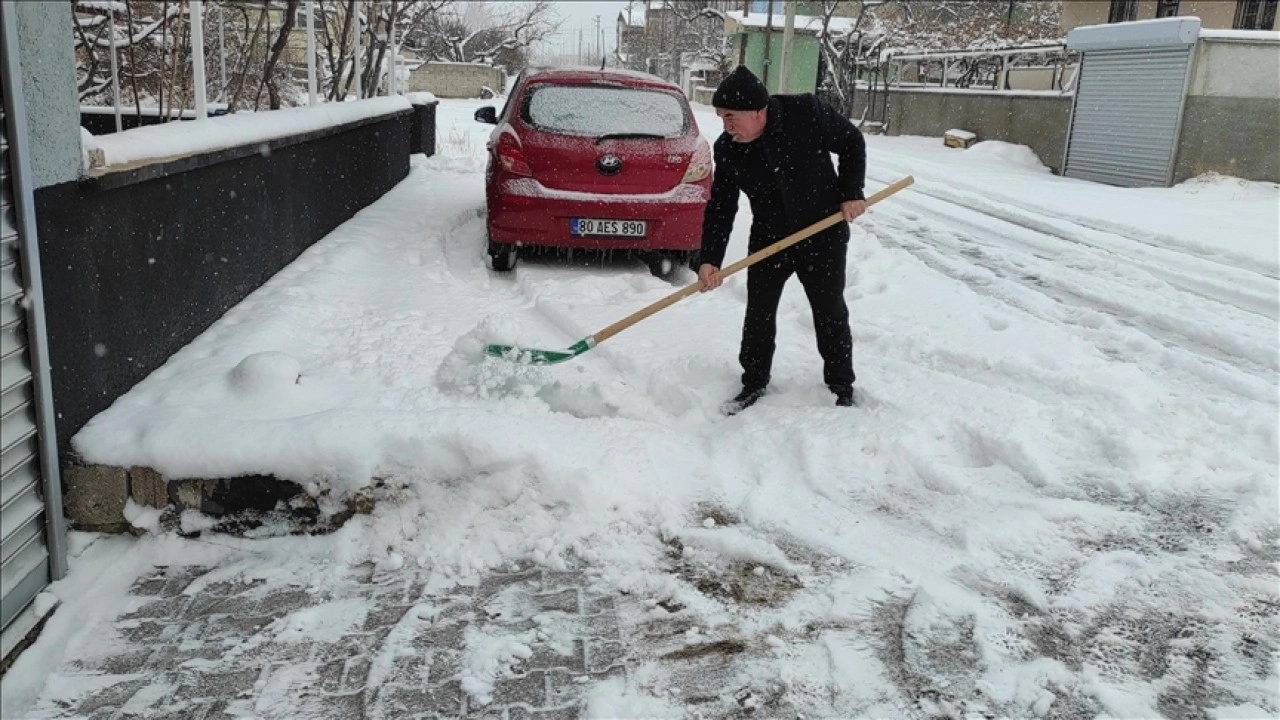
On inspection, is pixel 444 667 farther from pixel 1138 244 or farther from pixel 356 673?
pixel 1138 244

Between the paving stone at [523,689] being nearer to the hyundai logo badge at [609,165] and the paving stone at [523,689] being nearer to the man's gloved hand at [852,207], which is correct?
the man's gloved hand at [852,207]

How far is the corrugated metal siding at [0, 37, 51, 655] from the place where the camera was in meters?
2.68

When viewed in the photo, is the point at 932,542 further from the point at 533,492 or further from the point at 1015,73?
the point at 1015,73

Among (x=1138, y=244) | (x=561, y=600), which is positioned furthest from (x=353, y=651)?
(x=1138, y=244)

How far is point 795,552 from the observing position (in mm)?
3270

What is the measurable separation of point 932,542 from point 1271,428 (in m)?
1.95

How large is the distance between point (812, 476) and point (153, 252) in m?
2.92

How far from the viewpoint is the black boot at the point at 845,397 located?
4.50m

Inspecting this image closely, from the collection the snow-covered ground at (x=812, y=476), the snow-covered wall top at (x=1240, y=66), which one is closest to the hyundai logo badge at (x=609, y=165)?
the snow-covered ground at (x=812, y=476)

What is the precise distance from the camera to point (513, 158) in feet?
22.7

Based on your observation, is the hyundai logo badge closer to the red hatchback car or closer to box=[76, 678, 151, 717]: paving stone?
the red hatchback car

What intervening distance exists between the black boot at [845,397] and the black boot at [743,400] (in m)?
0.38

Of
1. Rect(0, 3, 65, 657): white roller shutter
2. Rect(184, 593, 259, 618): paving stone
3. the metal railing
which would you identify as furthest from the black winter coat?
the metal railing

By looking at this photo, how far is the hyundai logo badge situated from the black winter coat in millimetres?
2430
